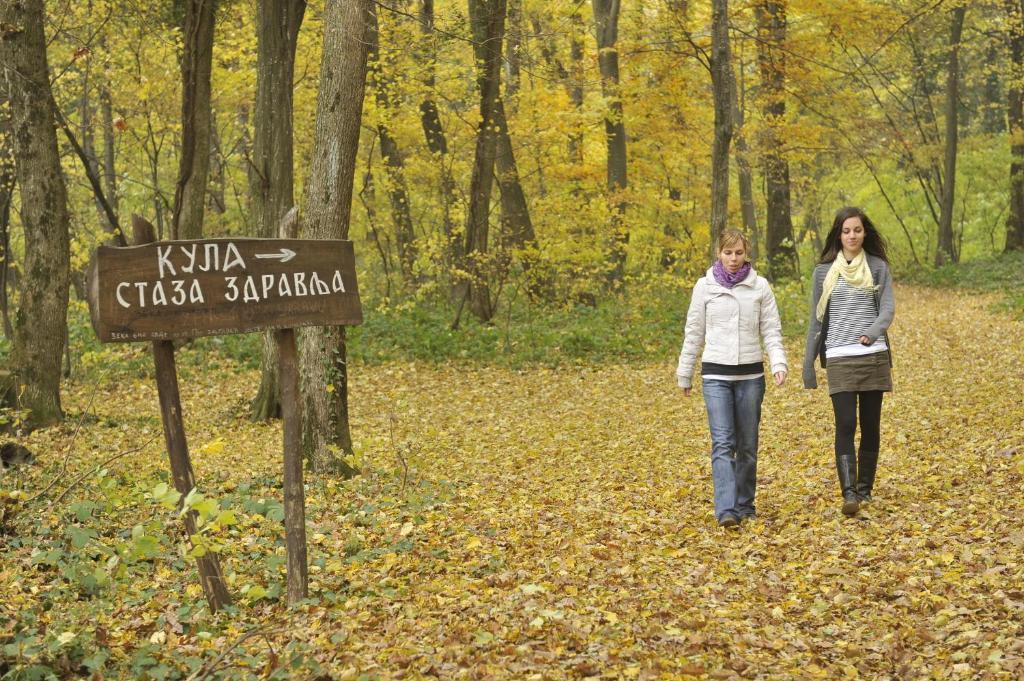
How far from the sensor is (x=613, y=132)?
20984mm

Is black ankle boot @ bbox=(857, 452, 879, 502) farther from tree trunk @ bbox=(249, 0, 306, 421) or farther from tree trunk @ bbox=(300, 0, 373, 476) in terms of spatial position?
tree trunk @ bbox=(249, 0, 306, 421)

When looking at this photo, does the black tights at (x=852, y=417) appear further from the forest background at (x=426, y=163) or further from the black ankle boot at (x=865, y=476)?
the forest background at (x=426, y=163)

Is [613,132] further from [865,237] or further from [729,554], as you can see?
[729,554]

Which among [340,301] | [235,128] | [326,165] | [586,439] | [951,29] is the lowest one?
[586,439]

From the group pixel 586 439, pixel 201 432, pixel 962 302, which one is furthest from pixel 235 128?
pixel 962 302

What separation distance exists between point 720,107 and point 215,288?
12.2 meters

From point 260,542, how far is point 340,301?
200cm

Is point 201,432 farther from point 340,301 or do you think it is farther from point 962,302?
point 962,302

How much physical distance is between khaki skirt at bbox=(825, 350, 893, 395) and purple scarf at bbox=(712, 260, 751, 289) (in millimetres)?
882

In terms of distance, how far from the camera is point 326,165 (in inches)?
313

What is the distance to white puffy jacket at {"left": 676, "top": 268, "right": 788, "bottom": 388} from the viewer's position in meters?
6.73

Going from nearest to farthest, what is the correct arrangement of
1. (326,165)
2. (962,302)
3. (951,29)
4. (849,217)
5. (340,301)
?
(340,301)
(849,217)
(326,165)
(962,302)
(951,29)

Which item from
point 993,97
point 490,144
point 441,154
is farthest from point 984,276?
point 441,154

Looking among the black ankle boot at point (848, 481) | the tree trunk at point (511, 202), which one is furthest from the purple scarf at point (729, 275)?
the tree trunk at point (511, 202)
